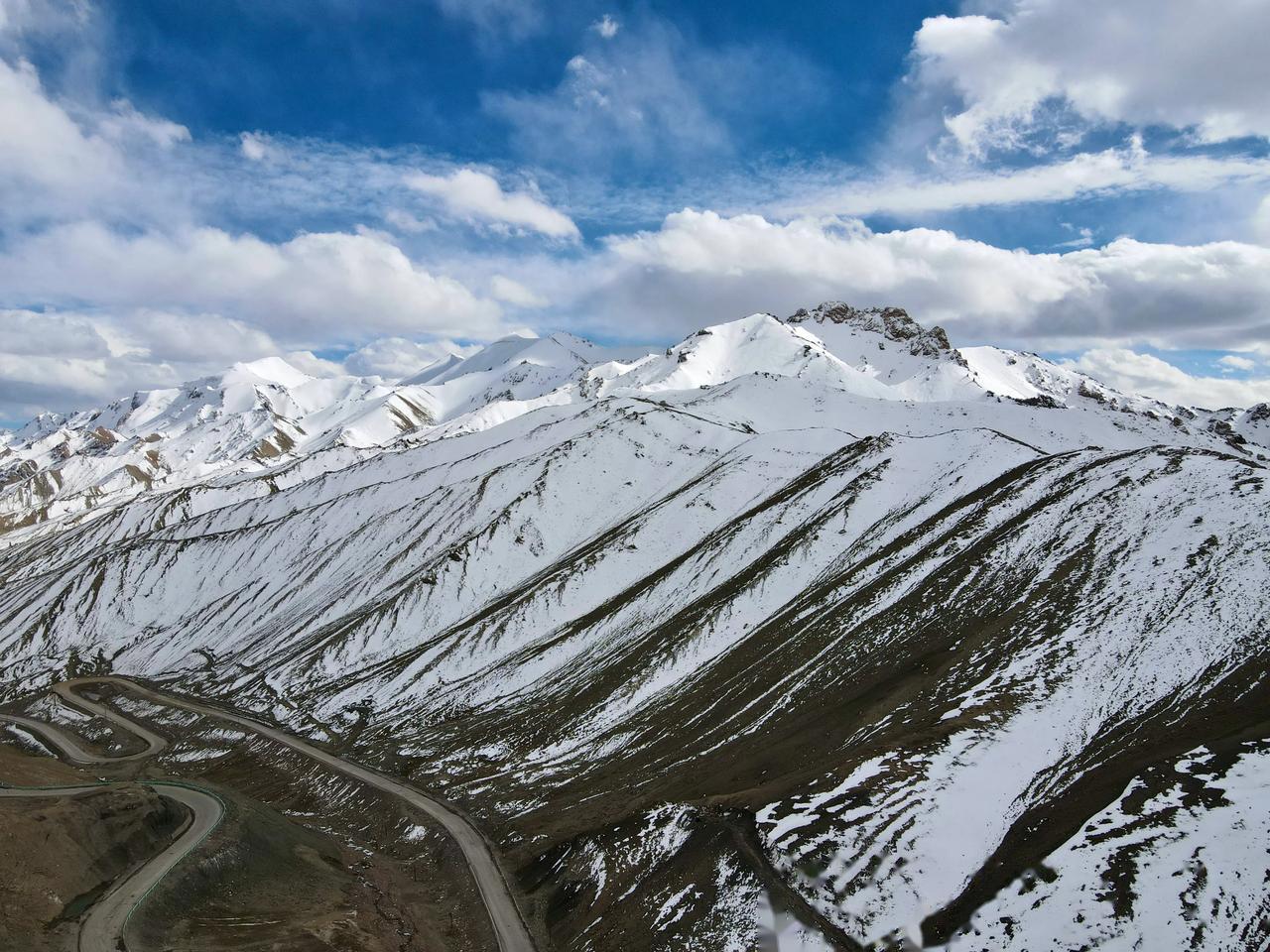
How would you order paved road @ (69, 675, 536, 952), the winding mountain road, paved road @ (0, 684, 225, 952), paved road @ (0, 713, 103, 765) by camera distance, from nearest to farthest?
paved road @ (0, 684, 225, 952)
the winding mountain road
paved road @ (69, 675, 536, 952)
paved road @ (0, 713, 103, 765)

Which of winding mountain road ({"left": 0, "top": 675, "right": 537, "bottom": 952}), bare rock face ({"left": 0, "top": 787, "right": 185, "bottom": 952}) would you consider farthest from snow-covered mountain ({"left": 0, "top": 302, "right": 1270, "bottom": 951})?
bare rock face ({"left": 0, "top": 787, "right": 185, "bottom": 952})

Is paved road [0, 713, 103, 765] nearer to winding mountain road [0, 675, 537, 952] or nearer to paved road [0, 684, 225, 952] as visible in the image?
winding mountain road [0, 675, 537, 952]

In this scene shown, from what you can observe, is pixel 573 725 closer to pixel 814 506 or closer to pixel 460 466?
pixel 814 506

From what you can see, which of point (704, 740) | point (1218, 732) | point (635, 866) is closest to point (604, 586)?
point (704, 740)

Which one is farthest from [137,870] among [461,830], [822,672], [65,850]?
[822,672]

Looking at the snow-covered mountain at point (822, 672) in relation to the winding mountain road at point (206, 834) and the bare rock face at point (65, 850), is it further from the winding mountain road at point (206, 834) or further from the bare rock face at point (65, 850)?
the bare rock face at point (65, 850)

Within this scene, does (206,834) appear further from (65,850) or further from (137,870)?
(65,850)

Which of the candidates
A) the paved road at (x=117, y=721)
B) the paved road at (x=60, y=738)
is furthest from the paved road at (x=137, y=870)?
the paved road at (x=60, y=738)
